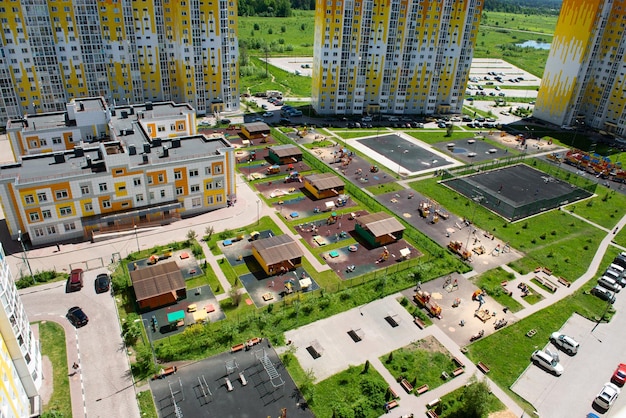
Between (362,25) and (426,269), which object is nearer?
(426,269)

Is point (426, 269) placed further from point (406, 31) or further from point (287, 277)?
point (406, 31)

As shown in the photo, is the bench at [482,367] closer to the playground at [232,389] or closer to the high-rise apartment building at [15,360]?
the playground at [232,389]

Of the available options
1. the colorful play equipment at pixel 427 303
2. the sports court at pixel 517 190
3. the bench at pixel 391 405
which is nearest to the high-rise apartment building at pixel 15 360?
the bench at pixel 391 405

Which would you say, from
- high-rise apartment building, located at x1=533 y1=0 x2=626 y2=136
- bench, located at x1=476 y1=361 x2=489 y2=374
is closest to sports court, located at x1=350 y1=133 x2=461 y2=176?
high-rise apartment building, located at x1=533 y1=0 x2=626 y2=136

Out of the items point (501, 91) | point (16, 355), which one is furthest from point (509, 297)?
point (501, 91)

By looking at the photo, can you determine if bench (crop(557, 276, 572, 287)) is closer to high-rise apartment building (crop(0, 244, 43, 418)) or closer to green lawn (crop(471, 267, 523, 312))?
green lawn (crop(471, 267, 523, 312))

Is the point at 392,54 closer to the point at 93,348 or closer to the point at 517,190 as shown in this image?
the point at 517,190

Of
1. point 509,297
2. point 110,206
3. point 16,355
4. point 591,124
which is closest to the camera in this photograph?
point 16,355
